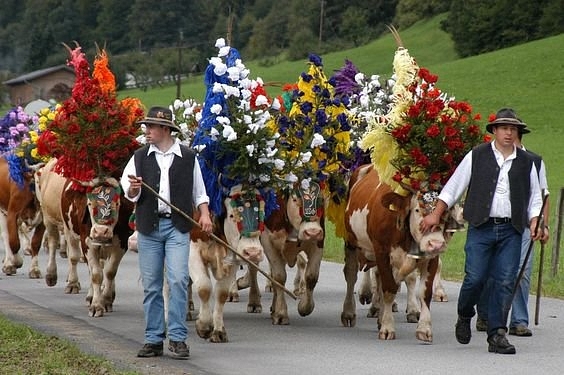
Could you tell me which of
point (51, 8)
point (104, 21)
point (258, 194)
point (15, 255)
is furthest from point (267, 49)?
point (258, 194)

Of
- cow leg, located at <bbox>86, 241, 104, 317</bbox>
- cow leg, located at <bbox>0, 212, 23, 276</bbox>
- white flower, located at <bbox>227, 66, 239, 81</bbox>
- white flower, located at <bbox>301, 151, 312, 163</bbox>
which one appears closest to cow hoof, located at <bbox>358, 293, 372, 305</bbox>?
white flower, located at <bbox>301, 151, 312, 163</bbox>

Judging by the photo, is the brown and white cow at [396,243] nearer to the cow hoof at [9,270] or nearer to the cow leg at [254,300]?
the cow leg at [254,300]

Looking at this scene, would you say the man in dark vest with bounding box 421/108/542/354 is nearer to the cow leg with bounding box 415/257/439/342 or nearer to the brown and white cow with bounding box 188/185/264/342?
the cow leg with bounding box 415/257/439/342

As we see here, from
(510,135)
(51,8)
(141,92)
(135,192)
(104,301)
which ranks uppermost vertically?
(51,8)

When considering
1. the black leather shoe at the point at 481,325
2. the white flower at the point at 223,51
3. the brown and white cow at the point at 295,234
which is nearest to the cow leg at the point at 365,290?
the brown and white cow at the point at 295,234

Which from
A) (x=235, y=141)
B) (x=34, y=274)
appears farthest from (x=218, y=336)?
(x=34, y=274)

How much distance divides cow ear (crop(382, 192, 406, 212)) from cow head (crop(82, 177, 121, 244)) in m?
3.29

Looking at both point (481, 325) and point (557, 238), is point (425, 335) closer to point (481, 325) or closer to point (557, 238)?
point (481, 325)

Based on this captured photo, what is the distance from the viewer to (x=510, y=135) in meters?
11.8

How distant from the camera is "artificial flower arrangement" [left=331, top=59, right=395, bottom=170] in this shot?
15688mm

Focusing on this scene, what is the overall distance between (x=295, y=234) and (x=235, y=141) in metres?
1.76

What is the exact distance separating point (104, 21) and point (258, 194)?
13811 centimetres

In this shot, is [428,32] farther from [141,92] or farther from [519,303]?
[519,303]

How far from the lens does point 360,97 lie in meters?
16.1
